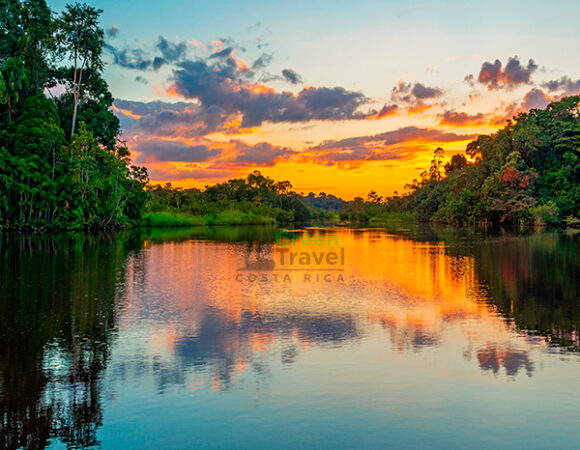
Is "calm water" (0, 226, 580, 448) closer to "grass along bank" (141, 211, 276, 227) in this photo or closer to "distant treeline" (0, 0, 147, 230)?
"distant treeline" (0, 0, 147, 230)

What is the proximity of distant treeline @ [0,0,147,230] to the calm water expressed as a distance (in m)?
27.1

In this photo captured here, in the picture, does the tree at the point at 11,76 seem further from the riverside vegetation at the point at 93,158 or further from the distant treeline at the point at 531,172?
the distant treeline at the point at 531,172

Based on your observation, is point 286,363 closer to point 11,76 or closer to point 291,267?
point 291,267

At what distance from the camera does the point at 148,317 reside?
33.9 feet

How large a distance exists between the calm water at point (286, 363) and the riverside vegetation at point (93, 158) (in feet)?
90.7

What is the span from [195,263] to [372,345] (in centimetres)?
1344

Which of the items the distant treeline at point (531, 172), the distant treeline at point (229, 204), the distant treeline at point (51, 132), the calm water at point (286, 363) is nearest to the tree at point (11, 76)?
the distant treeline at point (51, 132)

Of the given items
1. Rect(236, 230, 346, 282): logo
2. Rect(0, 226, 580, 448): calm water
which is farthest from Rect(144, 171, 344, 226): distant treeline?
Rect(0, 226, 580, 448): calm water

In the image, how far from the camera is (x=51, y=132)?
4034cm

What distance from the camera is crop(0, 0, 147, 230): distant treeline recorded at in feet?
128

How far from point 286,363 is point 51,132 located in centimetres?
3904

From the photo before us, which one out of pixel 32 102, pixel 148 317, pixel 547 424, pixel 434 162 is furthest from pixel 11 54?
pixel 434 162

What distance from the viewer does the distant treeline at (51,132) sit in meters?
39.0

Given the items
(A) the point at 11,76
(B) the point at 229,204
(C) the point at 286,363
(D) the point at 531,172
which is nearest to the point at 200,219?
(B) the point at 229,204
